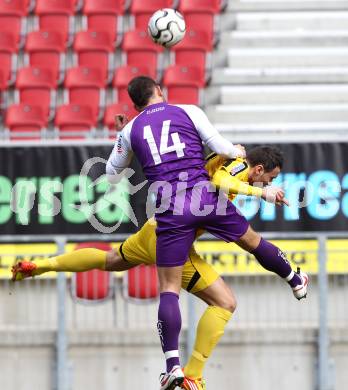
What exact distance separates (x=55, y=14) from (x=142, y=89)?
27.4ft

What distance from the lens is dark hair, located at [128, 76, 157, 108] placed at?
7453 millimetres

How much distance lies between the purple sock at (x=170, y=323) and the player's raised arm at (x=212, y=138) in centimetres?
100

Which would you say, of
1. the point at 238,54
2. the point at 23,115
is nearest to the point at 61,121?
the point at 23,115

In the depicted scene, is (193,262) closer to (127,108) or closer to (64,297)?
(64,297)

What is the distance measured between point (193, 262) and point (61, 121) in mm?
6480

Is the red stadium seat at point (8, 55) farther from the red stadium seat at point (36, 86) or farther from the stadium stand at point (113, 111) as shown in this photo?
the stadium stand at point (113, 111)

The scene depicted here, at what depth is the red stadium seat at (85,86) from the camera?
14422 mm

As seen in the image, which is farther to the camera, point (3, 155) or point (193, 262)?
point (3, 155)

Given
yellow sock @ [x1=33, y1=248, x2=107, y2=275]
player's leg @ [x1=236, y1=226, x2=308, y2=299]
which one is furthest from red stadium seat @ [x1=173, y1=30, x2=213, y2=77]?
player's leg @ [x1=236, y1=226, x2=308, y2=299]

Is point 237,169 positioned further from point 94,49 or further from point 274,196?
point 94,49

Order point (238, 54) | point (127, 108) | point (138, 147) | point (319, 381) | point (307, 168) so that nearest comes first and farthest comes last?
point (138, 147), point (319, 381), point (307, 168), point (127, 108), point (238, 54)

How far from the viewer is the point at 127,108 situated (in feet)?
45.4

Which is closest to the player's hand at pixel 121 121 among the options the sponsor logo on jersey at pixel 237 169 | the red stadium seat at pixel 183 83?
the sponsor logo on jersey at pixel 237 169

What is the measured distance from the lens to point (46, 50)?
49.3 feet
